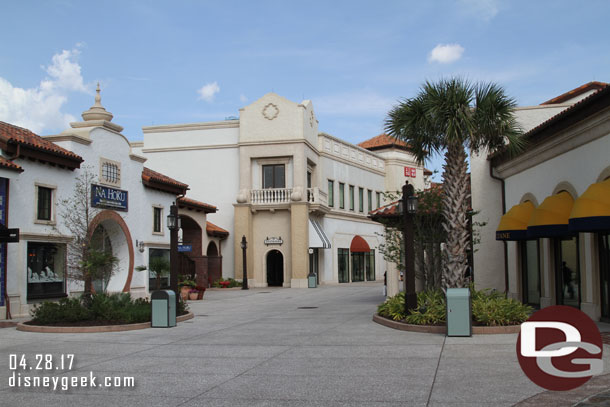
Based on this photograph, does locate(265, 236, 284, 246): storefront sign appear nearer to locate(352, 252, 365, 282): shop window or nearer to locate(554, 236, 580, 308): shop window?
locate(352, 252, 365, 282): shop window

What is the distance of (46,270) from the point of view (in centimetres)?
2253

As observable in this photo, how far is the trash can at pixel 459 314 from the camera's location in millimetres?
14008

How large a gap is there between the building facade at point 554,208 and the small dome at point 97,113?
16.1 meters

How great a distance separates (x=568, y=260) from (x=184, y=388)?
532 inches

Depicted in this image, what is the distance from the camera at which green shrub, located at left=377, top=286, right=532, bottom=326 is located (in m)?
14.9

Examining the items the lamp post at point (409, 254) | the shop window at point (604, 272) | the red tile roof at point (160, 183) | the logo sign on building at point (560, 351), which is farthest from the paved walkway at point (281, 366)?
the red tile roof at point (160, 183)

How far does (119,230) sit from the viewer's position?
28281 millimetres

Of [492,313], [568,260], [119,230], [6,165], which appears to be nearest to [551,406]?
[492,313]

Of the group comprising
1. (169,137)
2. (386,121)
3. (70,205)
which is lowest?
(70,205)

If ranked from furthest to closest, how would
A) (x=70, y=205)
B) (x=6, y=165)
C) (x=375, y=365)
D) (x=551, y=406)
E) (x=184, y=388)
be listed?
1. (x=70, y=205)
2. (x=6, y=165)
3. (x=375, y=365)
4. (x=184, y=388)
5. (x=551, y=406)

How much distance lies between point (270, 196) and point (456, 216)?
26.9m

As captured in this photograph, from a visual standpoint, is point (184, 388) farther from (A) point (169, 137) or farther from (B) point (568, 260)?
(A) point (169, 137)

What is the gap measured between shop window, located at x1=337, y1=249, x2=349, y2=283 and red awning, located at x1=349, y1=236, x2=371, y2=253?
68cm

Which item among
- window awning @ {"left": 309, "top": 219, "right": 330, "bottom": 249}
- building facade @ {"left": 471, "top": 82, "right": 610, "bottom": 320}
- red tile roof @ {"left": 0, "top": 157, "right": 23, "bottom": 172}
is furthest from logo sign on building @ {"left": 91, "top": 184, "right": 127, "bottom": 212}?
window awning @ {"left": 309, "top": 219, "right": 330, "bottom": 249}
